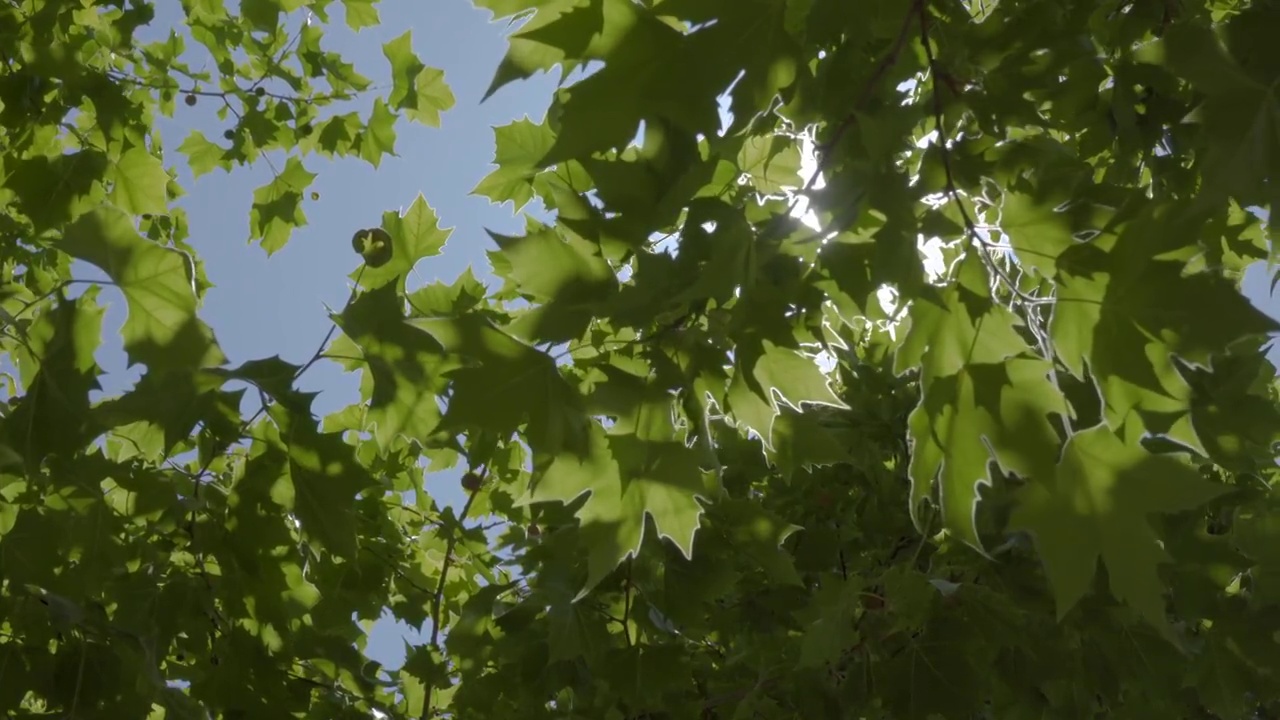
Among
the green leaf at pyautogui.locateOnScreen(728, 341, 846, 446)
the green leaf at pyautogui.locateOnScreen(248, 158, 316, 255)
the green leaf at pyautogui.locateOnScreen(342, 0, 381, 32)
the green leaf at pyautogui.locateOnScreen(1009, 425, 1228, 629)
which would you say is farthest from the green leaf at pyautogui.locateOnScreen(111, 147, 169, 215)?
the green leaf at pyautogui.locateOnScreen(1009, 425, 1228, 629)

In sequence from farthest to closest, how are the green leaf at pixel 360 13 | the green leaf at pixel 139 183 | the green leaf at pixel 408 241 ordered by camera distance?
the green leaf at pixel 360 13 → the green leaf at pixel 139 183 → the green leaf at pixel 408 241

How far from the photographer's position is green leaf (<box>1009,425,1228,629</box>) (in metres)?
1.04

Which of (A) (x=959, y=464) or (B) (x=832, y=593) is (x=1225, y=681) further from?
(A) (x=959, y=464)

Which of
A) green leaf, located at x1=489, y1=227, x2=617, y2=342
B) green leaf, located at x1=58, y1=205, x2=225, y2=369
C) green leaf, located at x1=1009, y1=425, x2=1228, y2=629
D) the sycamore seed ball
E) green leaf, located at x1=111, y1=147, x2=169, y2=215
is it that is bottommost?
green leaf, located at x1=1009, y1=425, x2=1228, y2=629

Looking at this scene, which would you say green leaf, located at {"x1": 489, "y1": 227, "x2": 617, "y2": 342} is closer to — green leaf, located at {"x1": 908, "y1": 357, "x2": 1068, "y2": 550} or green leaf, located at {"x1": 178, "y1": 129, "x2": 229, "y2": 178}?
green leaf, located at {"x1": 908, "y1": 357, "x2": 1068, "y2": 550}

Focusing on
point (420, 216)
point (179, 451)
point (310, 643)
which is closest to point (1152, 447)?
point (420, 216)

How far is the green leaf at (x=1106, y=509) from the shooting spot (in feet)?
3.40

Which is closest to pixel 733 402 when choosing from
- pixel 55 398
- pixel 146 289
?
pixel 146 289

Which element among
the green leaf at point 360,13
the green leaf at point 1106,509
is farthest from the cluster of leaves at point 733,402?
the green leaf at point 360,13

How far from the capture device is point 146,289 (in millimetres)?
1375

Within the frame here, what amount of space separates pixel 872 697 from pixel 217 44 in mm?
2959

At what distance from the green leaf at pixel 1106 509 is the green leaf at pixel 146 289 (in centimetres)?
112

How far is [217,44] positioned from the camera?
3.33 meters

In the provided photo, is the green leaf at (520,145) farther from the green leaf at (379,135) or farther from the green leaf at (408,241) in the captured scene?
the green leaf at (379,135)
